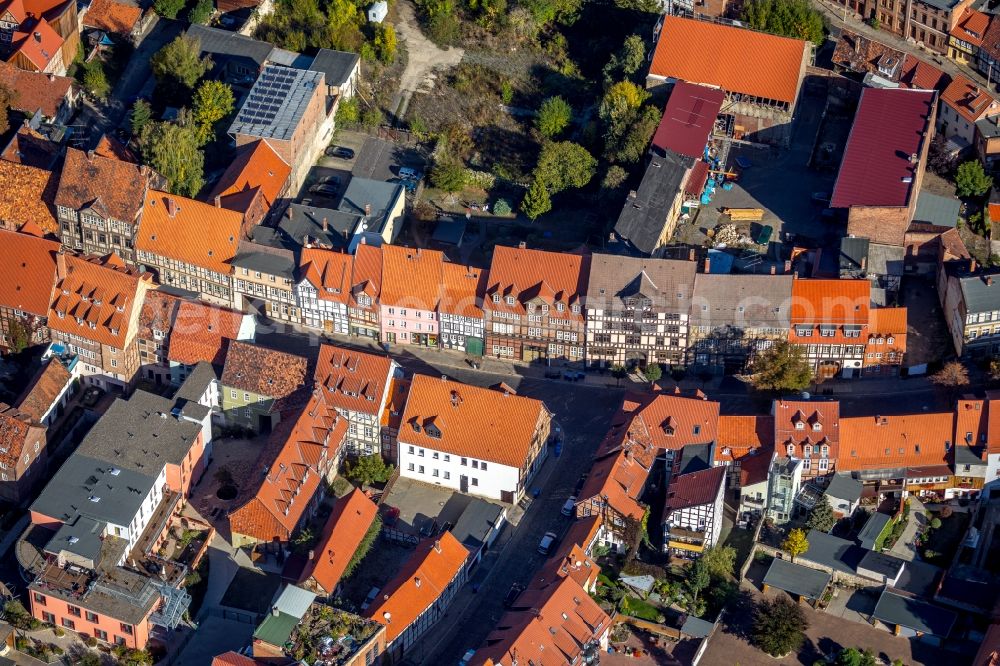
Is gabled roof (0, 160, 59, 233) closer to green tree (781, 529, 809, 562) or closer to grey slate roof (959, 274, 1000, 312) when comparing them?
green tree (781, 529, 809, 562)

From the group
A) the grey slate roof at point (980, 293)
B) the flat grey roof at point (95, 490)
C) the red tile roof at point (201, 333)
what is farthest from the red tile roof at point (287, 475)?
the grey slate roof at point (980, 293)

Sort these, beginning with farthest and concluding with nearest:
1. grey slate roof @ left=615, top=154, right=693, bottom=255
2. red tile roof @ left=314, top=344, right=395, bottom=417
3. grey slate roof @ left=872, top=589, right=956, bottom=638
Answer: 1. grey slate roof @ left=615, top=154, right=693, bottom=255
2. red tile roof @ left=314, top=344, right=395, bottom=417
3. grey slate roof @ left=872, top=589, right=956, bottom=638

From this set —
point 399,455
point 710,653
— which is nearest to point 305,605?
point 399,455

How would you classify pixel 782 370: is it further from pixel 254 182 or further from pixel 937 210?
pixel 254 182

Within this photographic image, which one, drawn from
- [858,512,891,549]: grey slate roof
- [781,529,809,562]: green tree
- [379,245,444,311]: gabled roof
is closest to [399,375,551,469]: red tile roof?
[379,245,444,311]: gabled roof

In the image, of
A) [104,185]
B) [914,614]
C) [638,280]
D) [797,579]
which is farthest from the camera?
[104,185]

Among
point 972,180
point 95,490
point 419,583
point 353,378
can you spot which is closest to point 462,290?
point 353,378
